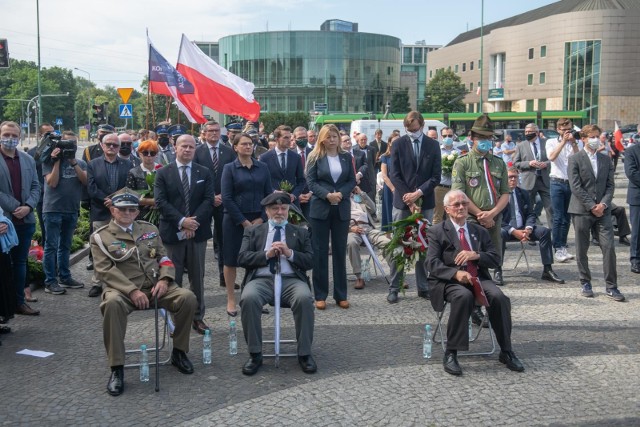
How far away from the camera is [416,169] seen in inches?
348

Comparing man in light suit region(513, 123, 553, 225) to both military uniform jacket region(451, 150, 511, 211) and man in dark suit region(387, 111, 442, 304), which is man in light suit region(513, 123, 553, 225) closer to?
man in dark suit region(387, 111, 442, 304)

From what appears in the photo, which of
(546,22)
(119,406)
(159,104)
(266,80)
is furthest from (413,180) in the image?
(266,80)

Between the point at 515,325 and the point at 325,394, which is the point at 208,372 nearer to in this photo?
the point at 325,394

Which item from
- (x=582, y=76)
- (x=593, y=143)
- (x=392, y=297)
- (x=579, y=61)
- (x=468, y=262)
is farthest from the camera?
(x=579, y=61)

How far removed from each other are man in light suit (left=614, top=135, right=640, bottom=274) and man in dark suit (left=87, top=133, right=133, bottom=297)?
7378mm

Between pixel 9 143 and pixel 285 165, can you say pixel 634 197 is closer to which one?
pixel 285 165

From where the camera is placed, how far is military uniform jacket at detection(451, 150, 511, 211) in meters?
8.03

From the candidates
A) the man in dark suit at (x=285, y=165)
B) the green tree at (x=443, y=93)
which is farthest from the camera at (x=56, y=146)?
the green tree at (x=443, y=93)

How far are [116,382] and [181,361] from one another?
2.17 feet

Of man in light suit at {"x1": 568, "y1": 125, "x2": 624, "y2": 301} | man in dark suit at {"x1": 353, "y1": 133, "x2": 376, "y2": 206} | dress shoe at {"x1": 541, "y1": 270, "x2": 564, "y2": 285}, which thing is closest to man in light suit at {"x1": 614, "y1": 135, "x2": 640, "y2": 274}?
man in light suit at {"x1": 568, "y1": 125, "x2": 624, "y2": 301}

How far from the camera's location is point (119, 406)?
213 inches

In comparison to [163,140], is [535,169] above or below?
below

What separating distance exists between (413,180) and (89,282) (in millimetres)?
4861

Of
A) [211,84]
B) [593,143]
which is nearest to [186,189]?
[593,143]
